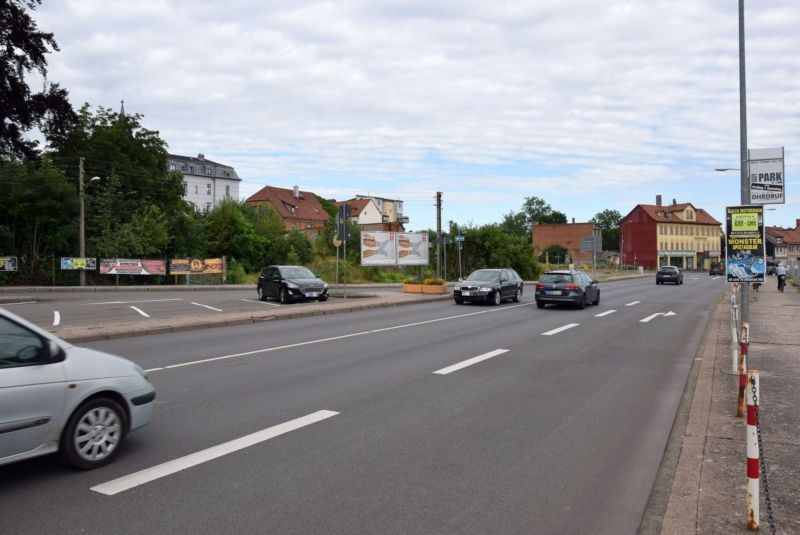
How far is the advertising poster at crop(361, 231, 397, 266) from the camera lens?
34.6 meters

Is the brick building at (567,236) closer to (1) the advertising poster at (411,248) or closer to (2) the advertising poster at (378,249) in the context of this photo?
(1) the advertising poster at (411,248)

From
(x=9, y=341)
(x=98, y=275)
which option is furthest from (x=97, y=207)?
(x=9, y=341)

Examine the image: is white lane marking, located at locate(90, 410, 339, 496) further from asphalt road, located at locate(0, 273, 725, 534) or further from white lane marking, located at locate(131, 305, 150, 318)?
white lane marking, located at locate(131, 305, 150, 318)

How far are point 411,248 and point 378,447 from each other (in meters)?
30.7

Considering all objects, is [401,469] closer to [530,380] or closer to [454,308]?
[530,380]

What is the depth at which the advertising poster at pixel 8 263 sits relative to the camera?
107 feet

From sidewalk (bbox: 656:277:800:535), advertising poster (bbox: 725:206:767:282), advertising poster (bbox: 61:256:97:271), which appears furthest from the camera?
advertising poster (bbox: 61:256:97:271)

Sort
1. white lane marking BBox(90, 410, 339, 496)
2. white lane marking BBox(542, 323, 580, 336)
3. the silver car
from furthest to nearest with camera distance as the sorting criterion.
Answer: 1. white lane marking BBox(542, 323, 580, 336)
2. white lane marking BBox(90, 410, 339, 496)
3. the silver car

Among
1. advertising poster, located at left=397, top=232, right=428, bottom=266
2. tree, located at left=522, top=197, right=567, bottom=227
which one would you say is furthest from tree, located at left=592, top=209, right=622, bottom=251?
advertising poster, located at left=397, top=232, right=428, bottom=266

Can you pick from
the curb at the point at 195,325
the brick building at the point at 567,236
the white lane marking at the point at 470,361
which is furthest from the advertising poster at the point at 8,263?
the brick building at the point at 567,236

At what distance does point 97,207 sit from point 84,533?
39.2 metres

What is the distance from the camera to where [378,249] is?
35.0 meters

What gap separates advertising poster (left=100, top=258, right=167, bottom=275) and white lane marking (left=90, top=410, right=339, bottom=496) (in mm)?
33738

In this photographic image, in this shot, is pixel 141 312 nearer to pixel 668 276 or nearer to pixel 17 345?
pixel 17 345
